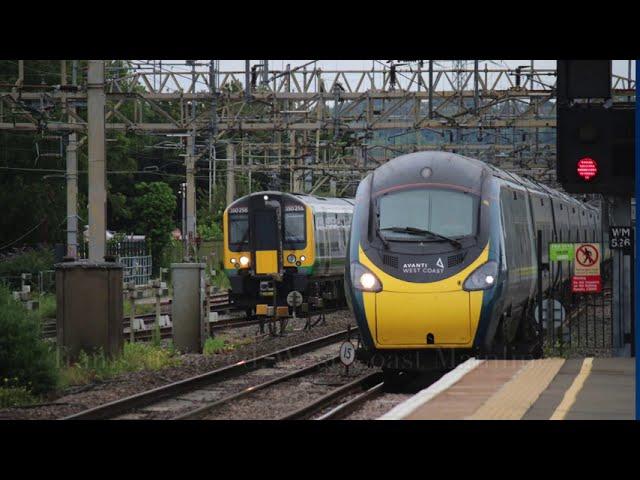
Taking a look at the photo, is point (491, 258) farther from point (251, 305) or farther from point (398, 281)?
point (251, 305)

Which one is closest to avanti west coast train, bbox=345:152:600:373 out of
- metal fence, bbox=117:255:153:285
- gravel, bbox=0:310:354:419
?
gravel, bbox=0:310:354:419

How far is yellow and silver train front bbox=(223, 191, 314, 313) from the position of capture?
1342 inches

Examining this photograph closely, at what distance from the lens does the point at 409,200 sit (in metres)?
18.0

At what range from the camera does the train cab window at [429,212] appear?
1783 centimetres

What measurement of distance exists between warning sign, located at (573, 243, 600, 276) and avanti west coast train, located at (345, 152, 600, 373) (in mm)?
2011

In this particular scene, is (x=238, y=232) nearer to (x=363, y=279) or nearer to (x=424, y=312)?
(x=363, y=279)

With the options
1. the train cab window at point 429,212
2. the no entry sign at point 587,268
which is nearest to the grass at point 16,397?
the train cab window at point 429,212

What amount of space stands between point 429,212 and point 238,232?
16925 mm

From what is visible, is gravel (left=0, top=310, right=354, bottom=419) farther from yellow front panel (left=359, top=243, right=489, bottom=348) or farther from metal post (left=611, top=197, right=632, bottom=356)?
metal post (left=611, top=197, right=632, bottom=356)

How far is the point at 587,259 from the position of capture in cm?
2089

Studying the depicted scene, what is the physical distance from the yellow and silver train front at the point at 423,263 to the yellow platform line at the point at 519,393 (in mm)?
941

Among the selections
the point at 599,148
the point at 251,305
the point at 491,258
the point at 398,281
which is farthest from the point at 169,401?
the point at 251,305

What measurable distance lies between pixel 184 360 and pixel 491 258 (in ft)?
24.5

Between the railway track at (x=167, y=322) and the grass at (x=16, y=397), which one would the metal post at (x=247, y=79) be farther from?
the grass at (x=16, y=397)
